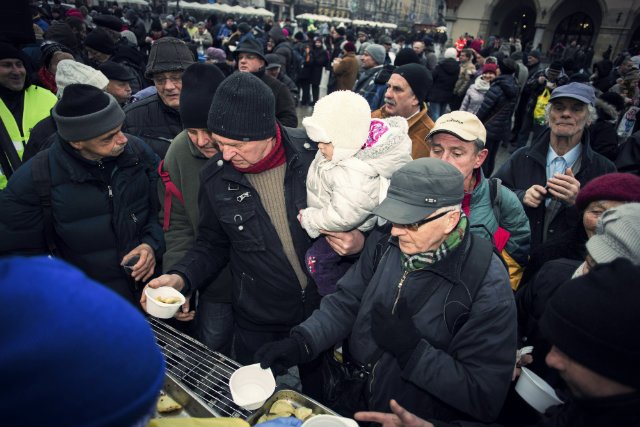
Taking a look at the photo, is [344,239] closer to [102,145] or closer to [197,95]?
[197,95]

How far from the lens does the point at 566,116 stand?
10.8 ft

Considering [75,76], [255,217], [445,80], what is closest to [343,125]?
[255,217]

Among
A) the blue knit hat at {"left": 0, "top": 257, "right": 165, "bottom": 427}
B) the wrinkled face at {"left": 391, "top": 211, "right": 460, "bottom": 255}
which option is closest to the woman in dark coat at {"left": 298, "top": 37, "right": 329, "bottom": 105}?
the wrinkled face at {"left": 391, "top": 211, "right": 460, "bottom": 255}

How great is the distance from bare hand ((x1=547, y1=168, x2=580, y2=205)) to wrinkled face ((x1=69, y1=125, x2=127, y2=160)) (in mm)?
3020

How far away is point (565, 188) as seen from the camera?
2.76 meters

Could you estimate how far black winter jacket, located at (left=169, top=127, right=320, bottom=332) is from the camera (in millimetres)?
2312

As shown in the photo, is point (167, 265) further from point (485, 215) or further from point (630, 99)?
point (630, 99)

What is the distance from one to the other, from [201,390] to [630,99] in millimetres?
9926

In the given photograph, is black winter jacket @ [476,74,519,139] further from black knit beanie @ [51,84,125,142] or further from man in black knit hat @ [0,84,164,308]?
black knit beanie @ [51,84,125,142]

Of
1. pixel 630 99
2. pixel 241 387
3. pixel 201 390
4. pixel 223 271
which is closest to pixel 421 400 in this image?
pixel 241 387

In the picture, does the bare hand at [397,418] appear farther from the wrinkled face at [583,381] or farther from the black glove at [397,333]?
the wrinkled face at [583,381]

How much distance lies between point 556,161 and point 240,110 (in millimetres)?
2814

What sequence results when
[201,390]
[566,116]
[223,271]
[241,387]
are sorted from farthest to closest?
1. [566,116]
2. [223,271]
3. [201,390]
4. [241,387]

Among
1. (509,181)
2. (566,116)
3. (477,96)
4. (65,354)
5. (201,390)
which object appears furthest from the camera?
(477,96)
